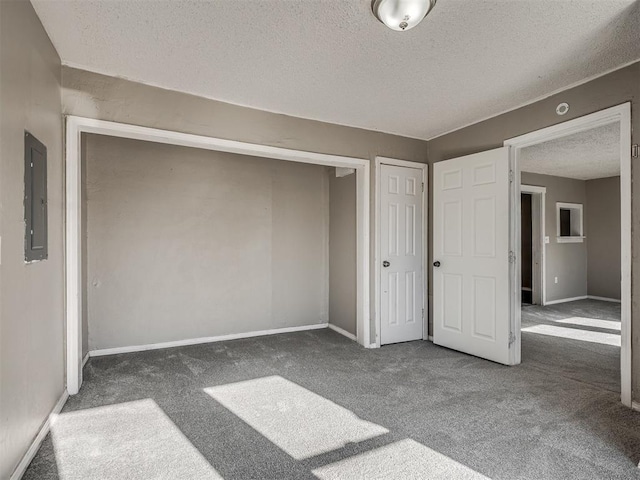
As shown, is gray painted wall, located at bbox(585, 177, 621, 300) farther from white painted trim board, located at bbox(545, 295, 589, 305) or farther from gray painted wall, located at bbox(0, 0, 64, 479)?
gray painted wall, located at bbox(0, 0, 64, 479)

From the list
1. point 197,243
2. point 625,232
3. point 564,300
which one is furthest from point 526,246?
point 197,243

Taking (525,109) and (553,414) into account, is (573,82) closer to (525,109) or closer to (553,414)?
(525,109)

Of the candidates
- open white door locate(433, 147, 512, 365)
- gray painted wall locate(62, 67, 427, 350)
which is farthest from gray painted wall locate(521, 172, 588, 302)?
gray painted wall locate(62, 67, 427, 350)

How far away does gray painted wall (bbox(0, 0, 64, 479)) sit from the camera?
156 cm

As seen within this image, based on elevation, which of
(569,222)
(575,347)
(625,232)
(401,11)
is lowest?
(575,347)

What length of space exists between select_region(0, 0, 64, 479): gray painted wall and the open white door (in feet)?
11.4

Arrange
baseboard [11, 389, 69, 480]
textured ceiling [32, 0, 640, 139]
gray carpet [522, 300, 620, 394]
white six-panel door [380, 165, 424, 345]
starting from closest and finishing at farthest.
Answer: baseboard [11, 389, 69, 480], textured ceiling [32, 0, 640, 139], gray carpet [522, 300, 620, 394], white six-panel door [380, 165, 424, 345]

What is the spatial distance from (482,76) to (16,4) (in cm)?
284

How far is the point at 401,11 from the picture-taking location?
1.84 meters

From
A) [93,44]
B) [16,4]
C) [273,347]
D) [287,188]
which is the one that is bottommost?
[273,347]

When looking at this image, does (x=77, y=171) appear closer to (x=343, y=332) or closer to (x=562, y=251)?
(x=343, y=332)

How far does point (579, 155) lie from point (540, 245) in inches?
74.7

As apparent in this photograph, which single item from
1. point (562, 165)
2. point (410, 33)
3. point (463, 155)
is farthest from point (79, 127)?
point (562, 165)

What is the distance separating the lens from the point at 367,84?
282cm
